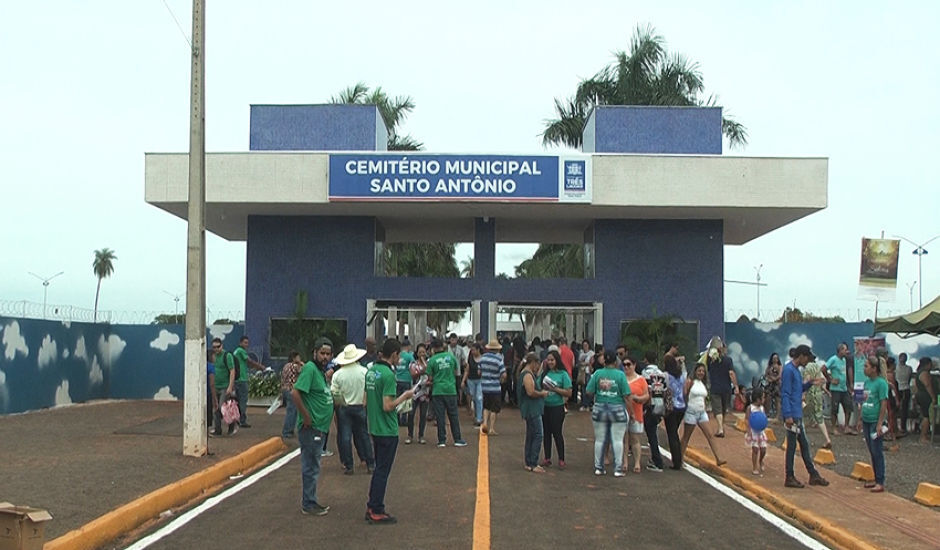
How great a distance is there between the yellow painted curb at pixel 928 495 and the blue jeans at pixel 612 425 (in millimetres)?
3635

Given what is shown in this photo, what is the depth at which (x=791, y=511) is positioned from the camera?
10.5m

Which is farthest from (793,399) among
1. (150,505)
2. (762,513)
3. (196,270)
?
(196,270)

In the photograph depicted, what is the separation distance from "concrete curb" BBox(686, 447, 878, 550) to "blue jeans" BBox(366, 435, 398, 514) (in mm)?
4236

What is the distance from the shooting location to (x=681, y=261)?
2636 centimetres

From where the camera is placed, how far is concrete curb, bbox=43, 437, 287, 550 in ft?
27.0

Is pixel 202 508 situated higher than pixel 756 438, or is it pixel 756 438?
pixel 756 438

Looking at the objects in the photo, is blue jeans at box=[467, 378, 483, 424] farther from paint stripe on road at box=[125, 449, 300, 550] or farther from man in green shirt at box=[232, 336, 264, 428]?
paint stripe on road at box=[125, 449, 300, 550]

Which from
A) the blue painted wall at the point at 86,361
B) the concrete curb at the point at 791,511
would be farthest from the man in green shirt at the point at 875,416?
the blue painted wall at the point at 86,361

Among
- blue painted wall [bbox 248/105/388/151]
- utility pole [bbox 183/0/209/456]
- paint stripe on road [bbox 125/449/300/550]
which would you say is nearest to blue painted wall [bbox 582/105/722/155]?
blue painted wall [bbox 248/105/388/151]

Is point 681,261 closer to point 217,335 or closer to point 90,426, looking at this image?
point 217,335

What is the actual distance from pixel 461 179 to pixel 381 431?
15118 millimetres

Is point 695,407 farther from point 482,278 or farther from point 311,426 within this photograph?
point 482,278

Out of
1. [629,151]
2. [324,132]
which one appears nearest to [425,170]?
[324,132]

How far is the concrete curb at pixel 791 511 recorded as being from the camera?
8.92 m
